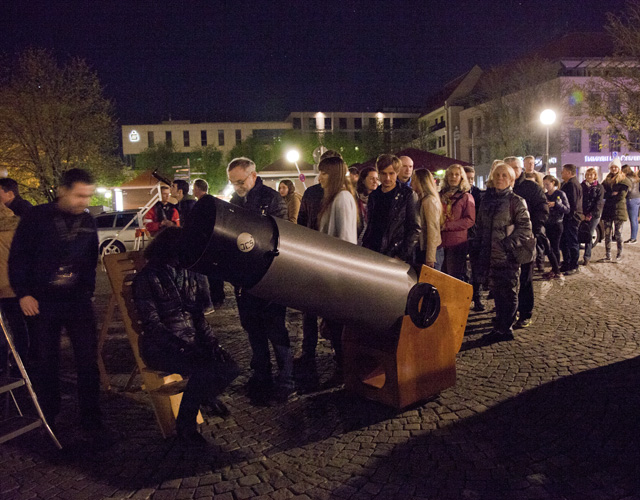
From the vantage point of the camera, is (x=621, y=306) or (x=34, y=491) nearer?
(x=34, y=491)

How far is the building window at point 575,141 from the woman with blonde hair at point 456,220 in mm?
39470

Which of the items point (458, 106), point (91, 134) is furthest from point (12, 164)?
point (458, 106)

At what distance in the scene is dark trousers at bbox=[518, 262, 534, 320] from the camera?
6047mm

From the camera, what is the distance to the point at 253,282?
3.08 metres

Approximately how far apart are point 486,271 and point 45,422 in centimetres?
435

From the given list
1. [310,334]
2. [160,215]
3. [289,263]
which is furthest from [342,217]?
[160,215]

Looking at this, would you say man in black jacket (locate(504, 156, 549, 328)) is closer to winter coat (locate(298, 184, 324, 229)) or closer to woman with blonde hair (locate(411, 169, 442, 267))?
woman with blonde hair (locate(411, 169, 442, 267))

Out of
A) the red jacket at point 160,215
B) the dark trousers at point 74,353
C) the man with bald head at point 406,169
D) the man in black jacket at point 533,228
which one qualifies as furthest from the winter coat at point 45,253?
the red jacket at point 160,215

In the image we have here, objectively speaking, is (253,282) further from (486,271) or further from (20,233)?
(486,271)

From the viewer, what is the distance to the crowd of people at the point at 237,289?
11.9ft

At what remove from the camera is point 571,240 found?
9828mm

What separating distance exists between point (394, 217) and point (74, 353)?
2740 millimetres

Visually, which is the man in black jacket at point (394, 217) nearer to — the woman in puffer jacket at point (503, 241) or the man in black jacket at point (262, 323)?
the man in black jacket at point (262, 323)

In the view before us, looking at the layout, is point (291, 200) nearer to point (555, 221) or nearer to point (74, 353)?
point (555, 221)
